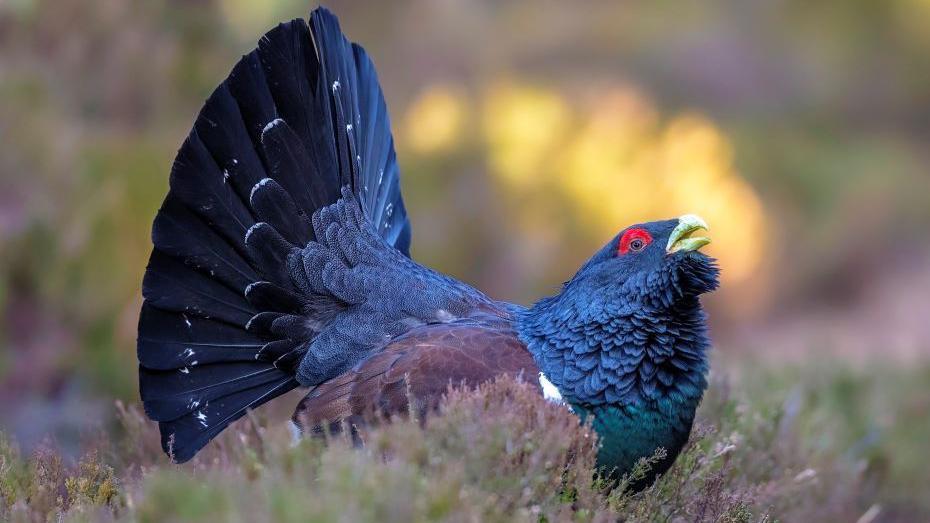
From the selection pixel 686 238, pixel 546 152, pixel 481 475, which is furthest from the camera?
pixel 546 152

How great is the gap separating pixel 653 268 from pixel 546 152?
22.0 ft

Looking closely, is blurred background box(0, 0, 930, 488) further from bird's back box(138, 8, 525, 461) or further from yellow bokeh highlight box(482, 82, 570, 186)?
bird's back box(138, 8, 525, 461)

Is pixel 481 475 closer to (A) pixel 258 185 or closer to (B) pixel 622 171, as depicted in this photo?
(A) pixel 258 185

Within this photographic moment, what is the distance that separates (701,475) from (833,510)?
131cm

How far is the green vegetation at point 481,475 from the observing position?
253 centimetres

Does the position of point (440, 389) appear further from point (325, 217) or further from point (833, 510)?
point (833, 510)

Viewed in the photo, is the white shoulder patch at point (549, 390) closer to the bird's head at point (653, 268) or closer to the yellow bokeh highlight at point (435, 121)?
the bird's head at point (653, 268)

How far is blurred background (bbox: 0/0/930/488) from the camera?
7867mm

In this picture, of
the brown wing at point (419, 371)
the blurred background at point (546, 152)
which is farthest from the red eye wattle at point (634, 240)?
the blurred background at point (546, 152)

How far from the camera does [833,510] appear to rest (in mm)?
4762

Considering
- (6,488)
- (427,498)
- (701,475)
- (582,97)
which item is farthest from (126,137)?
(427,498)

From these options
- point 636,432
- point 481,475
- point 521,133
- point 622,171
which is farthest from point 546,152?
point 481,475

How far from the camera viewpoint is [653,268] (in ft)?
12.0

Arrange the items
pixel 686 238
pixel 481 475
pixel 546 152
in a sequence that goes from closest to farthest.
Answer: pixel 481 475 < pixel 686 238 < pixel 546 152
